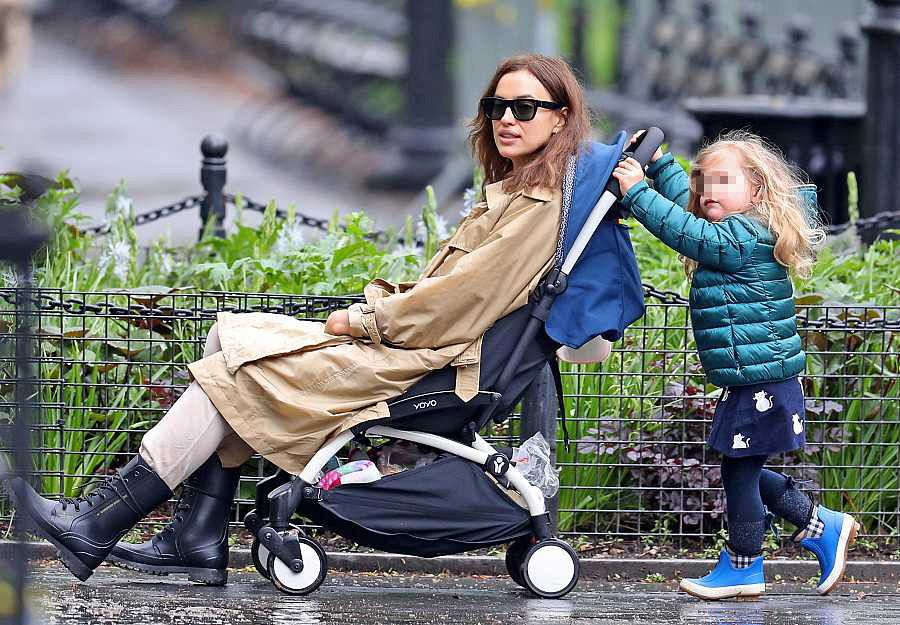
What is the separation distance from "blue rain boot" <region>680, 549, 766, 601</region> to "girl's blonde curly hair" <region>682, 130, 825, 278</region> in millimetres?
974

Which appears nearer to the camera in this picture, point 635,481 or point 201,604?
point 201,604

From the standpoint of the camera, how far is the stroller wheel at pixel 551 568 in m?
4.64

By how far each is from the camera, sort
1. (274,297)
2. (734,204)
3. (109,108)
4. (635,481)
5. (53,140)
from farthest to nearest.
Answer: (109,108), (53,140), (635,481), (274,297), (734,204)

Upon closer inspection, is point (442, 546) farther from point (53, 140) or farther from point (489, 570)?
point (53, 140)

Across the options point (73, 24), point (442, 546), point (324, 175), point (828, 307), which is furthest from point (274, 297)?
point (73, 24)

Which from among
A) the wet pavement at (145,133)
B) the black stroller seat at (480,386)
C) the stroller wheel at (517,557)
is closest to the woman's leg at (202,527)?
the black stroller seat at (480,386)

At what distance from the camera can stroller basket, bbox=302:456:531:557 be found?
4504mm

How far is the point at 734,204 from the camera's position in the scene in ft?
15.0

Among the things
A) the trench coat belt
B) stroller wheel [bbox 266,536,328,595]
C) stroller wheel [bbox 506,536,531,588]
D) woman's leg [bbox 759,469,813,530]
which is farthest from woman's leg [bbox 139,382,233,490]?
woman's leg [bbox 759,469,813,530]

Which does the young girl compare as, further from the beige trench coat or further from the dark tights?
the beige trench coat

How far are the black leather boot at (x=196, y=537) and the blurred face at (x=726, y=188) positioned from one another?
1718 mm

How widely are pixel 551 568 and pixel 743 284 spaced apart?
3.58 feet

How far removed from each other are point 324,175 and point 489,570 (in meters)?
11.1

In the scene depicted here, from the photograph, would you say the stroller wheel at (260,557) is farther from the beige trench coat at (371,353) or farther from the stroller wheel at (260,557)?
the beige trench coat at (371,353)
